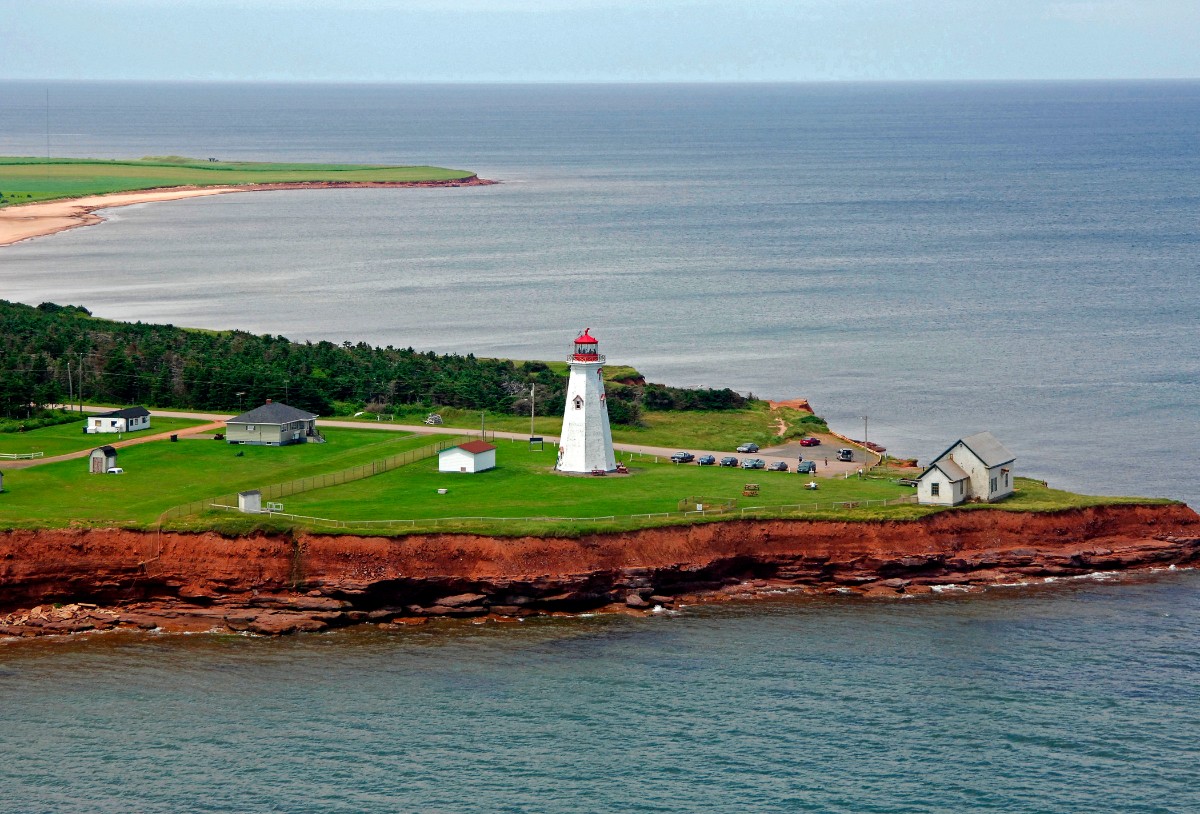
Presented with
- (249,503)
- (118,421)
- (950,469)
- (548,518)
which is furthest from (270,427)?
(950,469)

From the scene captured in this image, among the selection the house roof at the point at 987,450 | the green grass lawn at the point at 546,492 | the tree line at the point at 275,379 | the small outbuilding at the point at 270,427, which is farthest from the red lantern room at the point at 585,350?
the house roof at the point at 987,450

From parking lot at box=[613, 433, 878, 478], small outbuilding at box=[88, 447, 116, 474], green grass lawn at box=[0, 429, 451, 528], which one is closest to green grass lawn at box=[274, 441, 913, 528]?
parking lot at box=[613, 433, 878, 478]

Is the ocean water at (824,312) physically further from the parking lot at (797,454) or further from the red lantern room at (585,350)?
the red lantern room at (585,350)

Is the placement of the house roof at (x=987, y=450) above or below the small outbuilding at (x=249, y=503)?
above

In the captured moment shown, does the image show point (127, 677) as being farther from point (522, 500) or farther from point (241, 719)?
point (522, 500)

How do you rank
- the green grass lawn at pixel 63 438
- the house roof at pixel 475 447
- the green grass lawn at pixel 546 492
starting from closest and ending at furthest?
the green grass lawn at pixel 546 492 < the house roof at pixel 475 447 < the green grass lawn at pixel 63 438

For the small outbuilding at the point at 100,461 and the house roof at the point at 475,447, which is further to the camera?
the house roof at the point at 475,447

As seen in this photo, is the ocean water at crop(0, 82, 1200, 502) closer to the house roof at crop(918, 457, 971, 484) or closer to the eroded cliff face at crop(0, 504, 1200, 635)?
the house roof at crop(918, 457, 971, 484)

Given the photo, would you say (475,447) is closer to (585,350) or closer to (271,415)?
(585,350)
